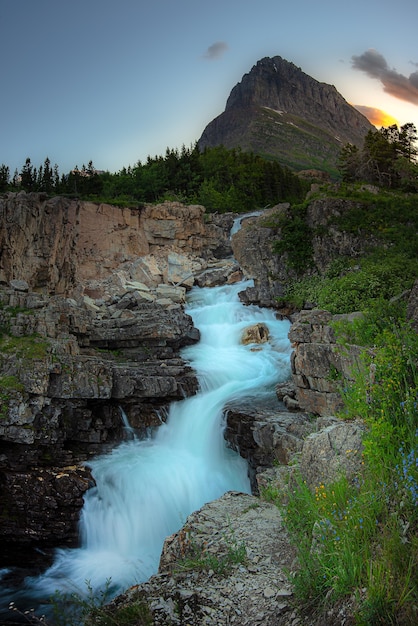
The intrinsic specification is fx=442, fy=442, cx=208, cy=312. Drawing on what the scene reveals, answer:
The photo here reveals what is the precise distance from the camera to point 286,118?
10188 centimetres

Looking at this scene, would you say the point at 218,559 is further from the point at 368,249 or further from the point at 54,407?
the point at 368,249

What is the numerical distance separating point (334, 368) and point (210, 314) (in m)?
10.8

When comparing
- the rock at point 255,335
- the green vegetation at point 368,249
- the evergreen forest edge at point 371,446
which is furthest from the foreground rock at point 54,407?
the green vegetation at point 368,249

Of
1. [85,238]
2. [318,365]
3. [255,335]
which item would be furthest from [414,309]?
[85,238]

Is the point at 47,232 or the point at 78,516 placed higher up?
the point at 47,232

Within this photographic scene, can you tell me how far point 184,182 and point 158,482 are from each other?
31873 mm

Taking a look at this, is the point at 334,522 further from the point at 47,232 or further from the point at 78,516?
the point at 47,232

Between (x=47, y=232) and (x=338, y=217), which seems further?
(x=47, y=232)

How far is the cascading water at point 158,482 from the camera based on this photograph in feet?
29.1

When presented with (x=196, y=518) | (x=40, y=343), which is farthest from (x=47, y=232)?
(x=196, y=518)

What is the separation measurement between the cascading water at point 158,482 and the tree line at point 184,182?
21779 millimetres

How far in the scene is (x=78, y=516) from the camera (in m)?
10.4

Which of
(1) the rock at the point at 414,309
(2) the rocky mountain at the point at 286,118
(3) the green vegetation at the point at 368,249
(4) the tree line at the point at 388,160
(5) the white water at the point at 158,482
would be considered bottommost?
(5) the white water at the point at 158,482

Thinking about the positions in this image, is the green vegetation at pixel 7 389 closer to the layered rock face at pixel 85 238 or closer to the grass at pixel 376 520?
the grass at pixel 376 520
